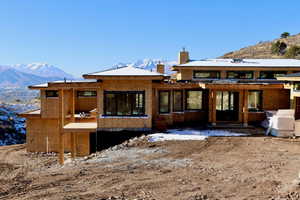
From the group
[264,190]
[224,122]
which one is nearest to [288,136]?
[224,122]

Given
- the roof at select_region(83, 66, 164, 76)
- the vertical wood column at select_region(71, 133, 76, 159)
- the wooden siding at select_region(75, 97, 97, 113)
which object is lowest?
the vertical wood column at select_region(71, 133, 76, 159)

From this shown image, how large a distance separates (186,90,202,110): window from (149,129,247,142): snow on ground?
3012mm

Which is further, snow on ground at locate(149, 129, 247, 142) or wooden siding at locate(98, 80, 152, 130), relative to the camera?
wooden siding at locate(98, 80, 152, 130)

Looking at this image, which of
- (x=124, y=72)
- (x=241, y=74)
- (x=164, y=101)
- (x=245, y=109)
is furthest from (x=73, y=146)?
(x=241, y=74)

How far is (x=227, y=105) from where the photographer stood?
695 inches

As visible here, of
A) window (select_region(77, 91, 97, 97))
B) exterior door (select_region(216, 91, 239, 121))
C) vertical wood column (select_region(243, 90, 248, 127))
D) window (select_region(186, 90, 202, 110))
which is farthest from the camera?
window (select_region(77, 91, 97, 97))

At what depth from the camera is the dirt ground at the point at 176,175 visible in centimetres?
610

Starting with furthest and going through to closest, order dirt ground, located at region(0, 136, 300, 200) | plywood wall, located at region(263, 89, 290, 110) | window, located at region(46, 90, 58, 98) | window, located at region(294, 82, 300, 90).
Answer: window, located at region(46, 90, 58, 98) < plywood wall, located at region(263, 89, 290, 110) < window, located at region(294, 82, 300, 90) < dirt ground, located at region(0, 136, 300, 200)

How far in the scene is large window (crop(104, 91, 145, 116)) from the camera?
46.8 ft

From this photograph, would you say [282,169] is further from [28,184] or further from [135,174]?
[28,184]

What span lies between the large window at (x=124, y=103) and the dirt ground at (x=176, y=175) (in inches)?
109

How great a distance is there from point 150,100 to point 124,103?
4.94 ft

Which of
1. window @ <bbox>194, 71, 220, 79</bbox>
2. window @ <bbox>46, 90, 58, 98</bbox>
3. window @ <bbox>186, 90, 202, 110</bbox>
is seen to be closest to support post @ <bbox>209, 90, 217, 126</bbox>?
window @ <bbox>186, 90, 202, 110</bbox>

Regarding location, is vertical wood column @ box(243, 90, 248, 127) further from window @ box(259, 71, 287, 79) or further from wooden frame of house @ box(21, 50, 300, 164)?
window @ box(259, 71, 287, 79)
